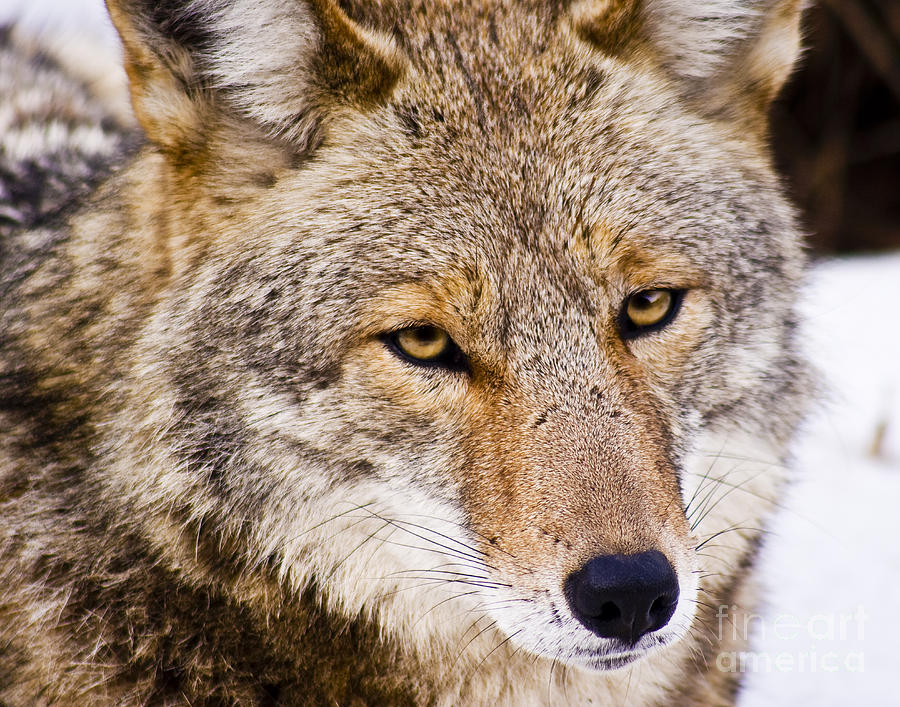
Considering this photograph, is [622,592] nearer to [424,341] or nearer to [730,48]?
[424,341]

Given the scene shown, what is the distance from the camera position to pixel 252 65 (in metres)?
2.38

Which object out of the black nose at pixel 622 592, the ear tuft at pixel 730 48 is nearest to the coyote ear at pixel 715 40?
the ear tuft at pixel 730 48

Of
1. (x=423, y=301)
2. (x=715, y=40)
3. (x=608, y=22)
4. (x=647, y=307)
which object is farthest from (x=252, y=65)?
(x=715, y=40)

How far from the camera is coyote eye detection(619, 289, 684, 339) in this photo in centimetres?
243

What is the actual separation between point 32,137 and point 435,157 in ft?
7.66

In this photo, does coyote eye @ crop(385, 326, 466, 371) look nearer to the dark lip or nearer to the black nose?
the black nose

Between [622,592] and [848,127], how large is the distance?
8.43 meters

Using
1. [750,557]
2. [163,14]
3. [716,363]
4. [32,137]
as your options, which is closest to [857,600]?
[750,557]

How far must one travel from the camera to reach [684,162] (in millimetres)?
2557

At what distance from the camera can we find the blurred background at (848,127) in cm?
871

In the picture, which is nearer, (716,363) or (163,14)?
(163,14)

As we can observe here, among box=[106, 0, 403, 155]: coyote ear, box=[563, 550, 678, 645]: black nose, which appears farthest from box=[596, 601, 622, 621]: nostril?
box=[106, 0, 403, 155]: coyote ear

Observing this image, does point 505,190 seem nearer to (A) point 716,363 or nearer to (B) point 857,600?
(A) point 716,363
